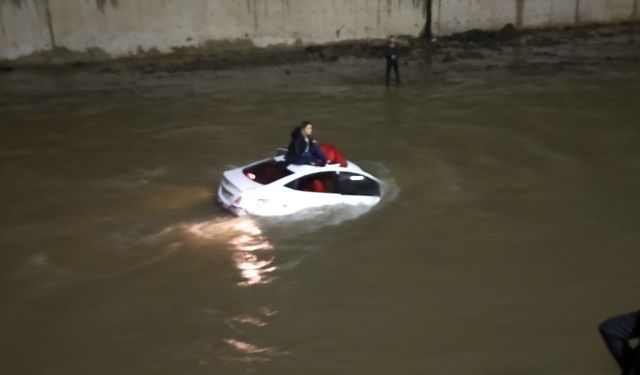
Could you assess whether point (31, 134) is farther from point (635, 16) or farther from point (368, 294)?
point (635, 16)

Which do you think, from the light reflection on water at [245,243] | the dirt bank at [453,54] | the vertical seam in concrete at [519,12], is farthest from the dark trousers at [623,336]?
the vertical seam in concrete at [519,12]

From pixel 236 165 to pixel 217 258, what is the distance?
4851mm

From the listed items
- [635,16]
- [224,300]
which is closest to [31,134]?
[224,300]

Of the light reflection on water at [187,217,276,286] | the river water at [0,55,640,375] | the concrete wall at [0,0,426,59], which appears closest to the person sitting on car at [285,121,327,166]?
the river water at [0,55,640,375]

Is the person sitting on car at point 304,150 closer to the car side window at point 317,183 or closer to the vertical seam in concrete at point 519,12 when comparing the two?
the car side window at point 317,183

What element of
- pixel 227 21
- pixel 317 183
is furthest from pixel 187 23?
pixel 317 183

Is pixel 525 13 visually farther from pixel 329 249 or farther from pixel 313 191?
pixel 329 249

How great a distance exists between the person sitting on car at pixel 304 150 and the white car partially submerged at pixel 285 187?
110 millimetres

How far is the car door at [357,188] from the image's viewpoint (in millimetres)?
10914

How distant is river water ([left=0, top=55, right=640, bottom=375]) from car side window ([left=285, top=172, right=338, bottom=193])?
17.4 inches

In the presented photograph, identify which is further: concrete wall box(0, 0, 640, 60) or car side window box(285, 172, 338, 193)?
concrete wall box(0, 0, 640, 60)

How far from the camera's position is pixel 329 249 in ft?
33.8

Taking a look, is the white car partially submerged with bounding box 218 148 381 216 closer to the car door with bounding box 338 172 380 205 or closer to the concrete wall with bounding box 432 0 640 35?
the car door with bounding box 338 172 380 205

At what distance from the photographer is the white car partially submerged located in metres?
10.4
